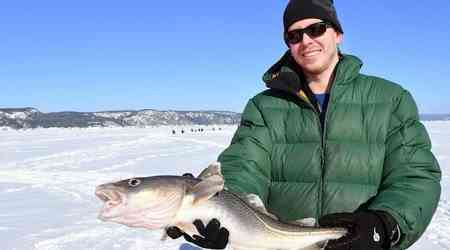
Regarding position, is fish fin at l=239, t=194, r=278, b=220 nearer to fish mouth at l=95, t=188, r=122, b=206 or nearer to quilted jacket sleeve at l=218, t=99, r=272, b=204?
quilted jacket sleeve at l=218, t=99, r=272, b=204

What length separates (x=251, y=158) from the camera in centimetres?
370

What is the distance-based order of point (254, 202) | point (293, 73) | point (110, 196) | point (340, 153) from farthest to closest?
point (293, 73) < point (340, 153) < point (254, 202) < point (110, 196)

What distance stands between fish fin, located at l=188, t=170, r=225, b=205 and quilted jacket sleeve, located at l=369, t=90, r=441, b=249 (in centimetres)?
97

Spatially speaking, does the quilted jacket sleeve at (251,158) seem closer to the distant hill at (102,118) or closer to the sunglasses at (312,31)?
the sunglasses at (312,31)

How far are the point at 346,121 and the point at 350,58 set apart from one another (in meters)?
0.46

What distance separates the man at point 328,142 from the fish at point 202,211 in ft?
0.70

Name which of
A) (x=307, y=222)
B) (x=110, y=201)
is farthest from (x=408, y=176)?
(x=110, y=201)

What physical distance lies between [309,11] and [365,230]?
1471 millimetres

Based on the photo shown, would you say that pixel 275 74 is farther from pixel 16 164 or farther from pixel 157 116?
pixel 157 116

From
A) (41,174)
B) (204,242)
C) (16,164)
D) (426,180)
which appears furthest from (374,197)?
(16,164)

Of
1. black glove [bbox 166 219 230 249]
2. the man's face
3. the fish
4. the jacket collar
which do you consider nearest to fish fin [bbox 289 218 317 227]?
the fish

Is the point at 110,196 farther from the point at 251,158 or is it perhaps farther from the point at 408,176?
the point at 408,176

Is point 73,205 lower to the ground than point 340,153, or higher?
lower

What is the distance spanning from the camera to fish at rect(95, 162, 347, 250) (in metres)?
2.72
